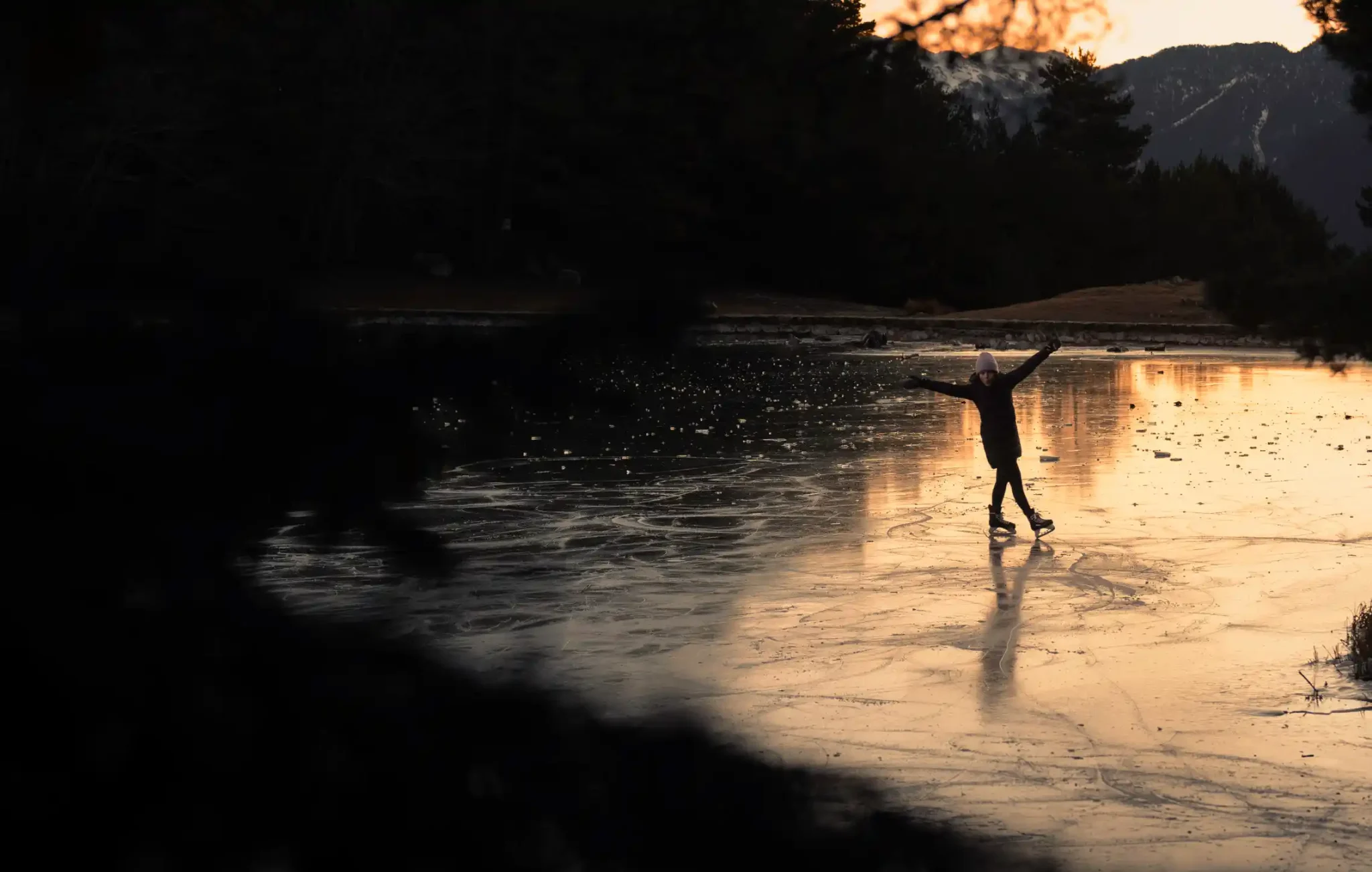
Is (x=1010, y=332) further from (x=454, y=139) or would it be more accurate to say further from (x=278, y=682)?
(x=278, y=682)

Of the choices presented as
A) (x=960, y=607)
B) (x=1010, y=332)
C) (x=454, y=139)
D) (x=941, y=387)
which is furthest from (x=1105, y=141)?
(x=454, y=139)

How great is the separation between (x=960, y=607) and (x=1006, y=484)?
3.41m

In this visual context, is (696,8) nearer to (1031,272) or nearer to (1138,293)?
(1138,293)

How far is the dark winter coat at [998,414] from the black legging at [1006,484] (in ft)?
0.15

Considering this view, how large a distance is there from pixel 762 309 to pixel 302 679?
1282mm

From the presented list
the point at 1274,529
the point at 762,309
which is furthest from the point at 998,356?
the point at 762,309

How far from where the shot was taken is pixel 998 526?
1322 centimetres

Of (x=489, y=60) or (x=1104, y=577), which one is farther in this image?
(x=1104, y=577)

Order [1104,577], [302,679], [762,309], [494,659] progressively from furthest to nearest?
[1104,577] < [762,309] < [494,659] < [302,679]

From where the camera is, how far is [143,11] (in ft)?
4.80

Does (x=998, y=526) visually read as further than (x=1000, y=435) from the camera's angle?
No

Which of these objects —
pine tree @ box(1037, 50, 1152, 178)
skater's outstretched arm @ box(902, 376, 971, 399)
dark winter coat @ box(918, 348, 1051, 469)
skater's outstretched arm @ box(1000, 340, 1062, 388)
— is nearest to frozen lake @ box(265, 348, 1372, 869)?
dark winter coat @ box(918, 348, 1051, 469)

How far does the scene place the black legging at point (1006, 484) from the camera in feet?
43.5

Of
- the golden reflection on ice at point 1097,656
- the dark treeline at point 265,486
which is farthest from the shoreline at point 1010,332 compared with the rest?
the dark treeline at point 265,486
